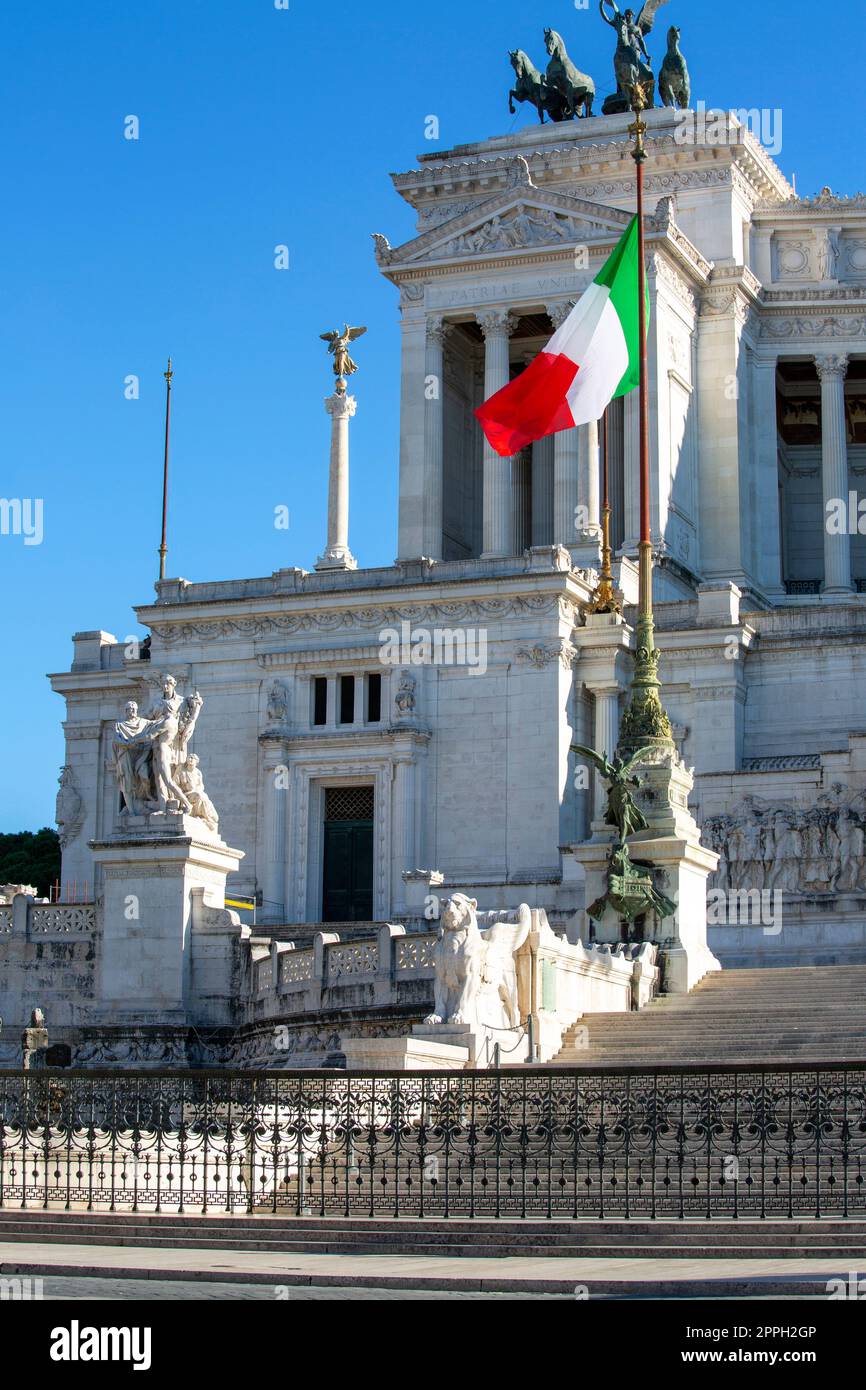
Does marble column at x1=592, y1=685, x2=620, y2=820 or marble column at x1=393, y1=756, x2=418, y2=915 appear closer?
marble column at x1=393, y1=756, x2=418, y2=915

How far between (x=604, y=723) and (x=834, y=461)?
2208 cm

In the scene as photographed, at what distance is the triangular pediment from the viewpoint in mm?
62969

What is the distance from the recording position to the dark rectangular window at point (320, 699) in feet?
171

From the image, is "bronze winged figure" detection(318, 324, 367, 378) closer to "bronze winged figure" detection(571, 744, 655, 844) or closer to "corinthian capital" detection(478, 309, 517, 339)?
"corinthian capital" detection(478, 309, 517, 339)

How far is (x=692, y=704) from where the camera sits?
51.8 metres

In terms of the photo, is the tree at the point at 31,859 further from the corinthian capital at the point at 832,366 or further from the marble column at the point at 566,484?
the corinthian capital at the point at 832,366

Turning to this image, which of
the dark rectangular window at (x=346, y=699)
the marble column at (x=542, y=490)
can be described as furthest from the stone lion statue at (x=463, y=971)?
the marble column at (x=542, y=490)

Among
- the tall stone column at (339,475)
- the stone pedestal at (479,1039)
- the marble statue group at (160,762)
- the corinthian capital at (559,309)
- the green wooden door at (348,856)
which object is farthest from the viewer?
the corinthian capital at (559,309)

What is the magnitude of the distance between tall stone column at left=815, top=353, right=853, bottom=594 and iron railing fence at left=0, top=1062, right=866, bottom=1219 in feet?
152

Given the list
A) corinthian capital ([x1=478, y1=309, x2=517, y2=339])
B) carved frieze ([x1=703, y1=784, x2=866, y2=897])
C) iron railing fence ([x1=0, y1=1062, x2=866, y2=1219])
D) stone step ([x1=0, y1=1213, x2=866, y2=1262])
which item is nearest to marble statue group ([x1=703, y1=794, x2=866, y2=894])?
carved frieze ([x1=703, y1=784, x2=866, y2=897])

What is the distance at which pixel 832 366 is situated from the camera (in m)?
70.9

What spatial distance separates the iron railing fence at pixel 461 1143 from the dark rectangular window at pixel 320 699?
28325mm

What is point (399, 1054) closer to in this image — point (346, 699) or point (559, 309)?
point (346, 699)
